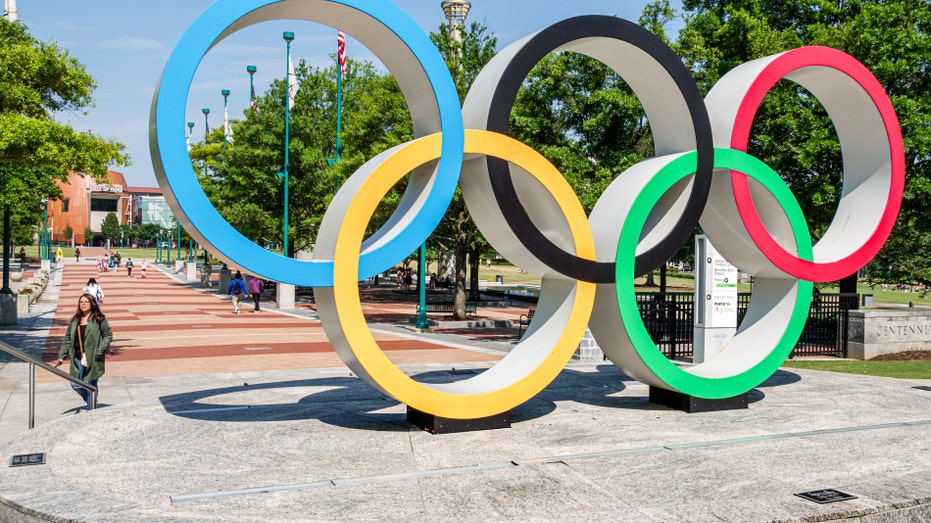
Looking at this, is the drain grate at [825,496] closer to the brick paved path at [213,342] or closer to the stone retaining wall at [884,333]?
the brick paved path at [213,342]

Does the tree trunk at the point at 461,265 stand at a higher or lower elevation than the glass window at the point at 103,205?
lower

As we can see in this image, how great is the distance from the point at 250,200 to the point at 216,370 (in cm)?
2265

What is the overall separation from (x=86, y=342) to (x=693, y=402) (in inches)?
335

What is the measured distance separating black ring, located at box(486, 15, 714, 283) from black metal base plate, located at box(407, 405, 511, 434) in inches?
81.0

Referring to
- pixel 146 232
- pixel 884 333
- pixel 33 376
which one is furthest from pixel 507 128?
pixel 146 232

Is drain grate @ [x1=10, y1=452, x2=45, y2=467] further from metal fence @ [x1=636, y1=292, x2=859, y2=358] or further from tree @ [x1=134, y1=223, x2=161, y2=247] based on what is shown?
tree @ [x1=134, y1=223, x2=161, y2=247]

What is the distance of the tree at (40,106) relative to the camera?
14445 mm

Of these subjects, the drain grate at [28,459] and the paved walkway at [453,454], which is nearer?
the paved walkway at [453,454]

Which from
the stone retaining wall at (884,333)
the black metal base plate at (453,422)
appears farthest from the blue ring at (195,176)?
the stone retaining wall at (884,333)

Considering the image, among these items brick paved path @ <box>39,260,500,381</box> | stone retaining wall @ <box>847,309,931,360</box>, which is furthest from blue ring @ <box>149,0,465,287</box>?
stone retaining wall @ <box>847,309,931,360</box>

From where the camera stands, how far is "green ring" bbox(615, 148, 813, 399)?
10.6 meters

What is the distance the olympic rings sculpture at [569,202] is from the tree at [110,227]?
443 ft

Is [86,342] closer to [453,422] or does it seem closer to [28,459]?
[28,459]

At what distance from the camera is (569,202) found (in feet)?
34.3
